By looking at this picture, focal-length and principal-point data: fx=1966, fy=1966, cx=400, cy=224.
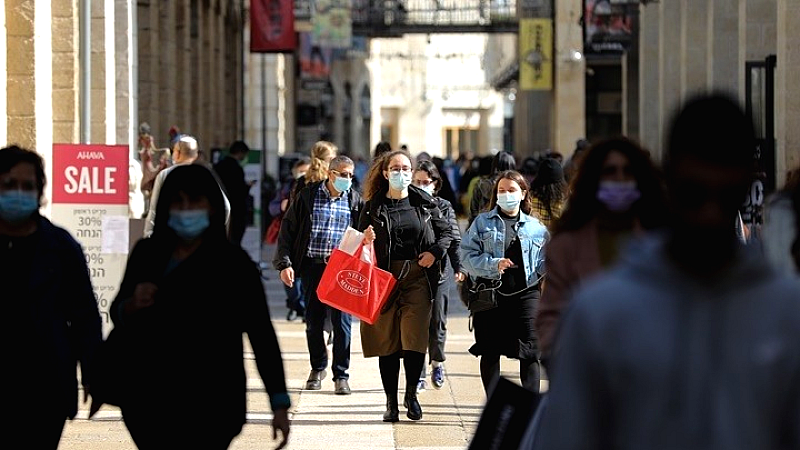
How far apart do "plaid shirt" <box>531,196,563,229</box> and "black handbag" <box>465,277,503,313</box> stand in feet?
4.94

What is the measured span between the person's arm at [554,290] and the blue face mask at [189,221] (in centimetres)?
130

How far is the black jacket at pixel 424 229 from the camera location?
1266 cm

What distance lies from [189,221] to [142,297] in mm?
321

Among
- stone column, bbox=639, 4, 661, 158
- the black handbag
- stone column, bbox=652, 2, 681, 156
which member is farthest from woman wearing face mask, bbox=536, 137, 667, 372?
stone column, bbox=639, 4, 661, 158

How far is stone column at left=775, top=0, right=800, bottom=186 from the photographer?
20.8 metres

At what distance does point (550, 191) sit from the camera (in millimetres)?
12961

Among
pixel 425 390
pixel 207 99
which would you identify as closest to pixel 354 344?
pixel 425 390

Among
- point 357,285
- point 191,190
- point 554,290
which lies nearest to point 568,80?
point 357,285

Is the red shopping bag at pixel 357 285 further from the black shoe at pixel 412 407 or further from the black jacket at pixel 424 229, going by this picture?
the black shoe at pixel 412 407

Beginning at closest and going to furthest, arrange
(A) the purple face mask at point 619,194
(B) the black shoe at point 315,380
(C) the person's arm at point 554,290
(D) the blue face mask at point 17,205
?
(A) the purple face mask at point 619,194, (C) the person's arm at point 554,290, (D) the blue face mask at point 17,205, (B) the black shoe at point 315,380

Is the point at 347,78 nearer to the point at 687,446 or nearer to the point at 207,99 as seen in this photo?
the point at 207,99

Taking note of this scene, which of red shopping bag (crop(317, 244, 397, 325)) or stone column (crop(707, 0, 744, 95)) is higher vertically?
stone column (crop(707, 0, 744, 95))

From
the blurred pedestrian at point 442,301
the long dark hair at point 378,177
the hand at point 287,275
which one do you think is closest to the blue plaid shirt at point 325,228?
the hand at point 287,275

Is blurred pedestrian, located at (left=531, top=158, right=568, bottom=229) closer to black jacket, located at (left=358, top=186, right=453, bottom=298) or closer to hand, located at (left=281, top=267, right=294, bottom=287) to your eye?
black jacket, located at (left=358, top=186, right=453, bottom=298)
